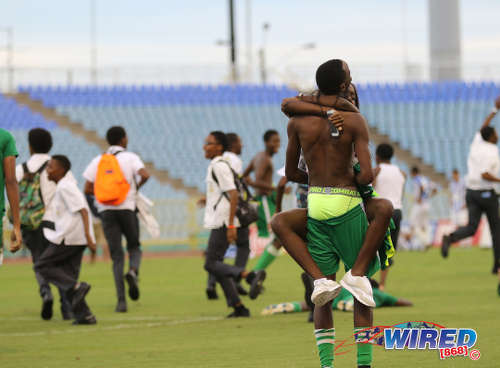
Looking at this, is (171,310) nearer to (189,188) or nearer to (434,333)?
(434,333)

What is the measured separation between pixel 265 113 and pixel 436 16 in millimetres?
17493

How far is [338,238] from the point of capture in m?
6.15

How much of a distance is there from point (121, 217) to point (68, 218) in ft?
4.54

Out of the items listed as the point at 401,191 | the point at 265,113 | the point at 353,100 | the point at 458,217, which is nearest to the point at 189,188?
the point at 265,113

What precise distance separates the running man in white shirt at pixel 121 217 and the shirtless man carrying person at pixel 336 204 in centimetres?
579

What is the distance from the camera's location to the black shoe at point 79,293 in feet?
33.7

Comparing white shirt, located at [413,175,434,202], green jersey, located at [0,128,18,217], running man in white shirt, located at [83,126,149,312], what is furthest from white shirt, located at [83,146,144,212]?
white shirt, located at [413,175,434,202]

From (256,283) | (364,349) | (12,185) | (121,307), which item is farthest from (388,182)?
(364,349)

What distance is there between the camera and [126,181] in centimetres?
1184

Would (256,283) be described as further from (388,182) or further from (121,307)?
(388,182)

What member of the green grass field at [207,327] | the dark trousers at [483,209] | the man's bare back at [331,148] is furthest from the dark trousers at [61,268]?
the dark trousers at [483,209]

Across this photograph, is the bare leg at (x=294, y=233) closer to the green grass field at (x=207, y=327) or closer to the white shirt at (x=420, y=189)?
the green grass field at (x=207, y=327)

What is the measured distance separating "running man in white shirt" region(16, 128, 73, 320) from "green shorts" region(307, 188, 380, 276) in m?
5.45

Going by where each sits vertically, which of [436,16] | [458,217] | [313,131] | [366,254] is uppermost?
[436,16]
